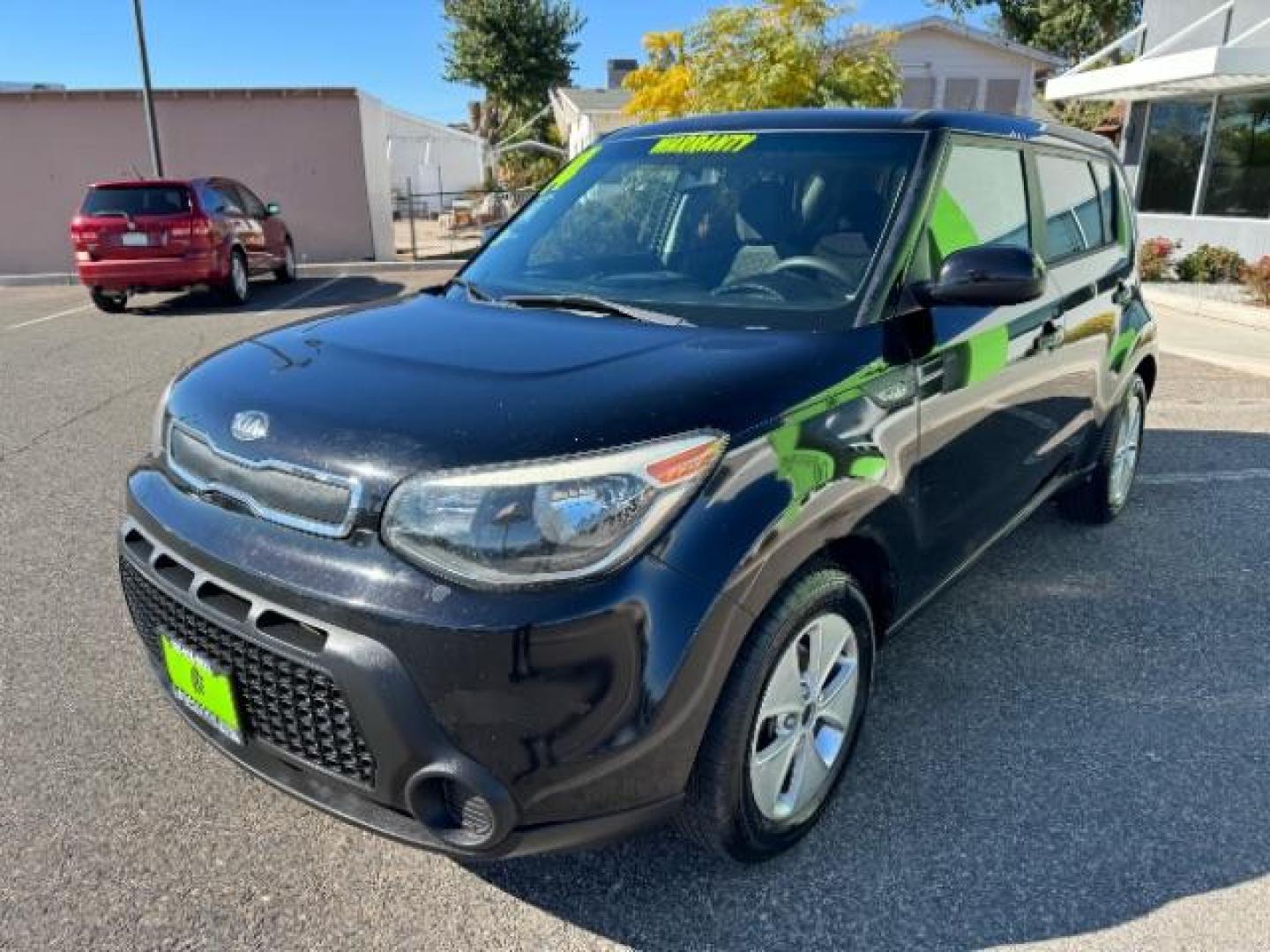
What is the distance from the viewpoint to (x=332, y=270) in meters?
16.7

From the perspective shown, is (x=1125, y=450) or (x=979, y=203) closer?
(x=979, y=203)

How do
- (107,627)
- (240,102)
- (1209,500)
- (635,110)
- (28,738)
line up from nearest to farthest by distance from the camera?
1. (28,738)
2. (107,627)
3. (1209,500)
4. (240,102)
5. (635,110)

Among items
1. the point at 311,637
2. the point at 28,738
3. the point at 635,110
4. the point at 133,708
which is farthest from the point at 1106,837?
the point at 635,110

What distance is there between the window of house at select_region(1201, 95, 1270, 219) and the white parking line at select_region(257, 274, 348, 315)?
13.1 m

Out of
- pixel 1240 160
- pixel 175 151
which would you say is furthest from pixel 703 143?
pixel 175 151

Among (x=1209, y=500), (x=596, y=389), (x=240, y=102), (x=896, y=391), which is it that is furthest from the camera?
(x=240, y=102)

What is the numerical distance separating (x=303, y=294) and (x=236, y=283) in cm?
152

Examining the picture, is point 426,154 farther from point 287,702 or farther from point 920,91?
point 287,702

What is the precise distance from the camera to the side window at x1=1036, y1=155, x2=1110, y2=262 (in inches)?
140

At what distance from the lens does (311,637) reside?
187cm

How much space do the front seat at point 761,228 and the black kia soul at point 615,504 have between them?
0.03ft

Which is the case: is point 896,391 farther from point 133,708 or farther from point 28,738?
point 28,738

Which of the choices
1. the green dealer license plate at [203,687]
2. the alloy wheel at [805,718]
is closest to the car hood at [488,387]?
the green dealer license plate at [203,687]

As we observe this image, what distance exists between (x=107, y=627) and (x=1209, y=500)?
517 centimetres
